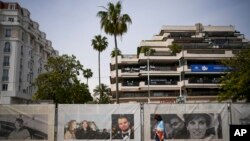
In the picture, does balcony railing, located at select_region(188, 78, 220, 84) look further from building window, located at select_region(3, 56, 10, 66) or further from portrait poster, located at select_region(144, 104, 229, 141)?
portrait poster, located at select_region(144, 104, 229, 141)

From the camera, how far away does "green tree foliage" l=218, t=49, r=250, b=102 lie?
88.6 feet

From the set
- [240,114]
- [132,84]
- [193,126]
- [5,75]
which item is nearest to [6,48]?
[5,75]

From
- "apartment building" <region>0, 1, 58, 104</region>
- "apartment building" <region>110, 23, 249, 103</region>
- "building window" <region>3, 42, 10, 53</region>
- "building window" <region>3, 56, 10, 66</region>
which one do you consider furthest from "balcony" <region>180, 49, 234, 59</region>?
"building window" <region>3, 42, 10, 53</region>

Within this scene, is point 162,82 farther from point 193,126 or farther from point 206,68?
point 193,126

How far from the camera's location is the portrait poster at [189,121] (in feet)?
52.3

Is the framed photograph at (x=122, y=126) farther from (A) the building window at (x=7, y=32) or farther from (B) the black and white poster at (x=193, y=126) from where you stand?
(A) the building window at (x=7, y=32)

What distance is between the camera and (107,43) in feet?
224

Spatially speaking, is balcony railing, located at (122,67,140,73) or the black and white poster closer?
the black and white poster

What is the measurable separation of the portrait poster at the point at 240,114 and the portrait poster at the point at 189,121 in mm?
381

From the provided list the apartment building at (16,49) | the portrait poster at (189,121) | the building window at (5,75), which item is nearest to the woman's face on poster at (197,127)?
the portrait poster at (189,121)

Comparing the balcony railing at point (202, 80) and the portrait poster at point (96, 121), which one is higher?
the balcony railing at point (202, 80)

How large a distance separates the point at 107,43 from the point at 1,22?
925 inches

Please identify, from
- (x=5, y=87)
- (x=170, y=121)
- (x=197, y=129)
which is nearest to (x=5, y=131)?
(x=170, y=121)

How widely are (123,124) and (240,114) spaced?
583cm
